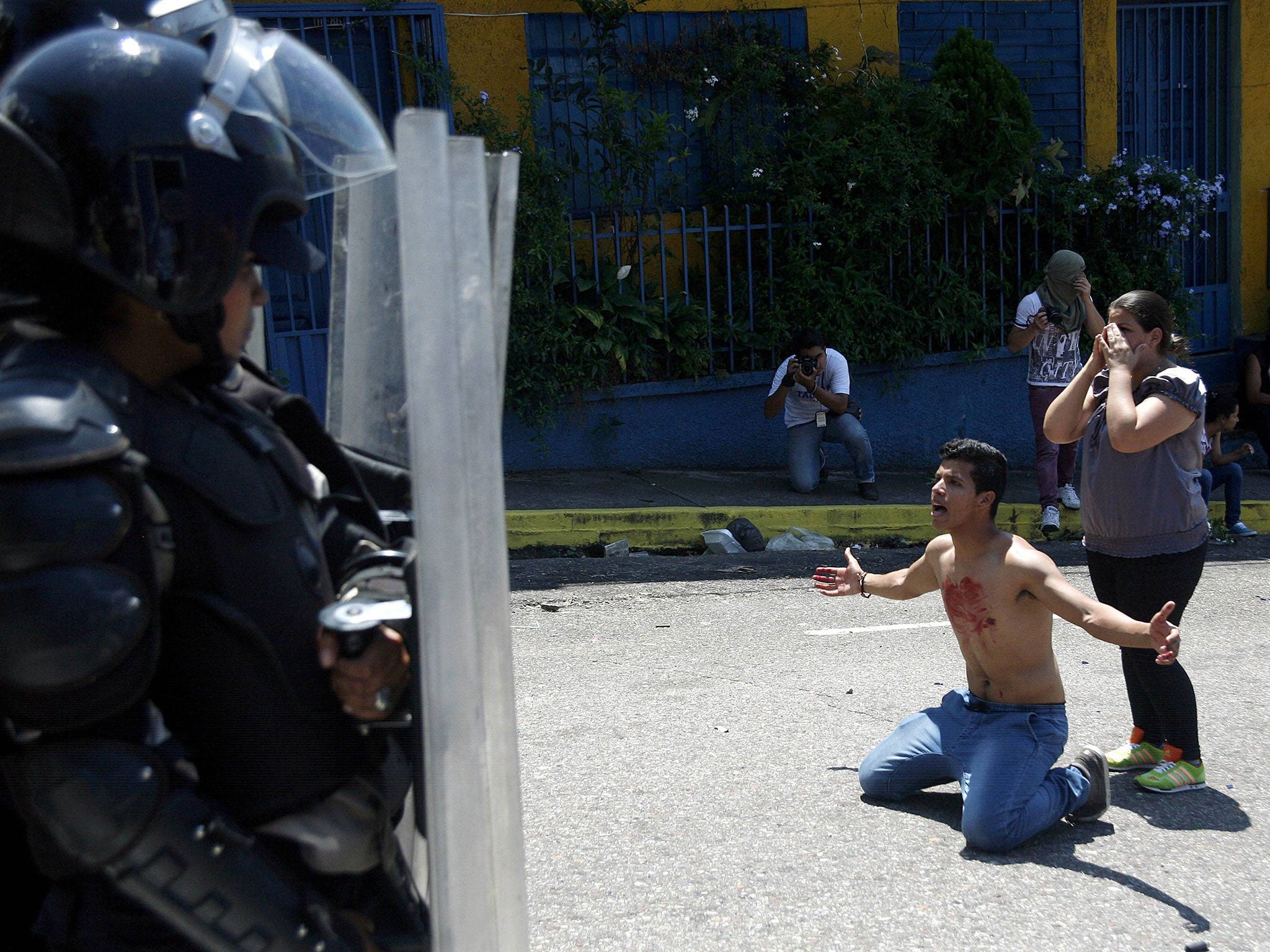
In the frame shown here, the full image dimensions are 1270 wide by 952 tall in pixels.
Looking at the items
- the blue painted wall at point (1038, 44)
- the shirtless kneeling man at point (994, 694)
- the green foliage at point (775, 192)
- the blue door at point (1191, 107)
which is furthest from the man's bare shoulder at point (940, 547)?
the blue door at point (1191, 107)

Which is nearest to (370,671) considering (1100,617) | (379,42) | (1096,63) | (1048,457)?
(1100,617)

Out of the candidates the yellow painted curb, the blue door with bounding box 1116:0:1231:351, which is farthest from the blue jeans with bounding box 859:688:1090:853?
the blue door with bounding box 1116:0:1231:351

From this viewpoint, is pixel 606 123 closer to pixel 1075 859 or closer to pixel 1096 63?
pixel 1096 63

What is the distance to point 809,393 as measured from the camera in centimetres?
924

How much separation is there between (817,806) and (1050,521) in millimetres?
5099

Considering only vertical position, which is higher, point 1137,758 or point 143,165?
point 143,165

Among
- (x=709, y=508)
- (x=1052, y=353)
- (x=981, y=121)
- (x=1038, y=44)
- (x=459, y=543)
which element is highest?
(x=1038, y=44)

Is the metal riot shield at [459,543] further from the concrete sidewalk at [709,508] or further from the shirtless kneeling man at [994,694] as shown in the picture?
the concrete sidewalk at [709,508]

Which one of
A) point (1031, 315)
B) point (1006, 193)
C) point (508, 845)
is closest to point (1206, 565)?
point (1031, 315)

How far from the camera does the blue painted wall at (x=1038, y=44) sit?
10844mm

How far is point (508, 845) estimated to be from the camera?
5.25ft

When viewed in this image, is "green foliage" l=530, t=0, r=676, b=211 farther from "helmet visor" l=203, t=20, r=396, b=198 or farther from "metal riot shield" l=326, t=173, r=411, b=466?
"helmet visor" l=203, t=20, r=396, b=198

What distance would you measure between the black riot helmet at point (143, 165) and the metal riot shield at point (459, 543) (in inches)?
10.2

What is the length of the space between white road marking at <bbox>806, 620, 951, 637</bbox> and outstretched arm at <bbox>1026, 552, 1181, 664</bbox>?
Result: 2.25 m
